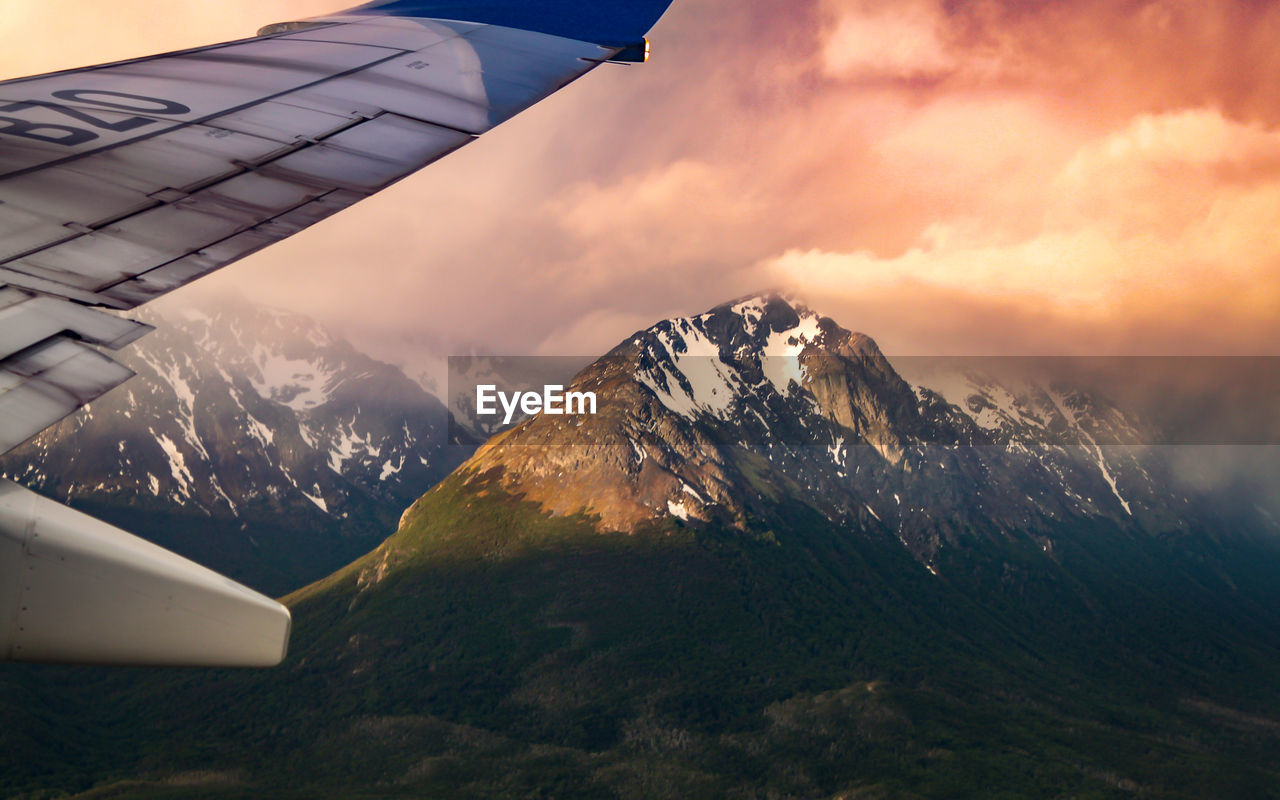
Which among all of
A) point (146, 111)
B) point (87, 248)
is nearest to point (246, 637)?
point (87, 248)

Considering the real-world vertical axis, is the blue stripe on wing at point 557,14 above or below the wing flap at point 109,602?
above

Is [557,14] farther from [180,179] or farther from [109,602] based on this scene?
[109,602]

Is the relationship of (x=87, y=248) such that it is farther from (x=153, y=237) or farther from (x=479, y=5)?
(x=479, y=5)

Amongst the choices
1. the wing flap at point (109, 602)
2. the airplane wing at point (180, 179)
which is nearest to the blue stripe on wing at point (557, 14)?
the airplane wing at point (180, 179)

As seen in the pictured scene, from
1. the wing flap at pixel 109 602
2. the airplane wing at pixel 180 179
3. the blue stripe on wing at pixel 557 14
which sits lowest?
the wing flap at pixel 109 602

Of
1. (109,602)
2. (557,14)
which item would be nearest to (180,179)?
(109,602)

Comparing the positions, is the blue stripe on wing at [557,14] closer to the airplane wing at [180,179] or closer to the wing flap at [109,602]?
the airplane wing at [180,179]

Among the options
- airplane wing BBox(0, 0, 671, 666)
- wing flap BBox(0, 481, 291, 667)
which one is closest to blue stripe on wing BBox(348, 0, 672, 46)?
airplane wing BBox(0, 0, 671, 666)

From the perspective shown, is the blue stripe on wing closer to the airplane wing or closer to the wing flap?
the airplane wing

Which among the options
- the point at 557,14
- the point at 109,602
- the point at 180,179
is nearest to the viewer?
the point at 109,602
